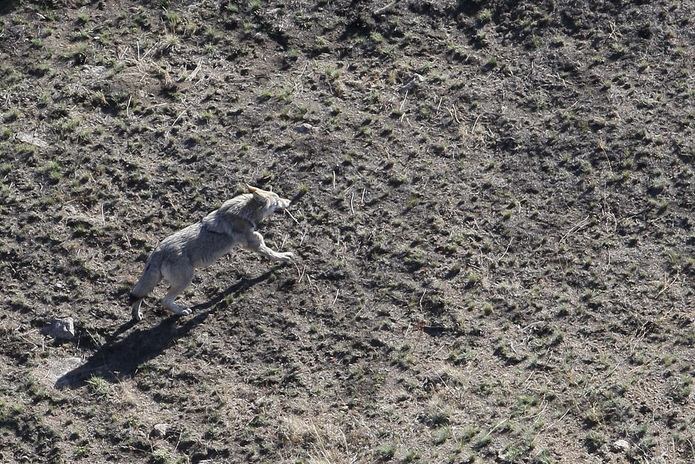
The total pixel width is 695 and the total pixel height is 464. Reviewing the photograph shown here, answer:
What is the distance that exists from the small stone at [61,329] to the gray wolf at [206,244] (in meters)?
0.86

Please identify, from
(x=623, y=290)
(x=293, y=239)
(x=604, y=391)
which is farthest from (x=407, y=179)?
(x=604, y=391)

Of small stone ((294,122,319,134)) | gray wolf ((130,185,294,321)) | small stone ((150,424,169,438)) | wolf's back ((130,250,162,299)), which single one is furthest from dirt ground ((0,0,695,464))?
wolf's back ((130,250,162,299))

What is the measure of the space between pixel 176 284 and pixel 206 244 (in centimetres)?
69

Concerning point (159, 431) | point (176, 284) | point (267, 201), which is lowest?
point (159, 431)

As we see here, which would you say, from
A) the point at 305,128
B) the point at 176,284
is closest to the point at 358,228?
the point at 305,128

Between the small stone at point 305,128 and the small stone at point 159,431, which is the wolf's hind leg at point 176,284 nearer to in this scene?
the small stone at point 159,431

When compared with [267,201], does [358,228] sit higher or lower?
lower

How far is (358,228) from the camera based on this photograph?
571 inches

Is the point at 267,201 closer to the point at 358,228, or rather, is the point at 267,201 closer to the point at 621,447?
the point at 358,228

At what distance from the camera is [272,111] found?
1623 cm

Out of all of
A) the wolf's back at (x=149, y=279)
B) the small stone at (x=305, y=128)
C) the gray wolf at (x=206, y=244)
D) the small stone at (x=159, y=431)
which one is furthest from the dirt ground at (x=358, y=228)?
the wolf's back at (x=149, y=279)

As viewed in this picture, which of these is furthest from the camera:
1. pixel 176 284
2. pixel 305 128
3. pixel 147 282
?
pixel 305 128

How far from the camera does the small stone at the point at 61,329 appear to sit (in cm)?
1305

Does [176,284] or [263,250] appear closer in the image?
[176,284]
